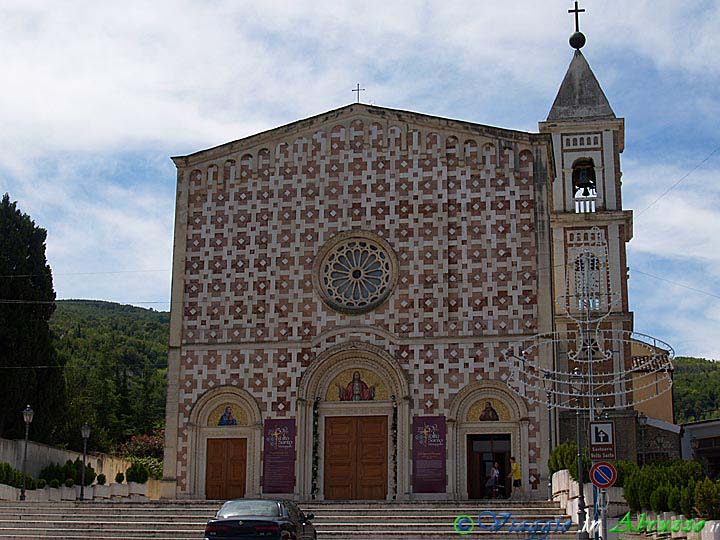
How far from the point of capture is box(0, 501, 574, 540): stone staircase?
2339cm

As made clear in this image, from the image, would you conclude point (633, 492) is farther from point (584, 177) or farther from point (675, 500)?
point (584, 177)

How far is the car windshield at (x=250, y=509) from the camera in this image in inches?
726

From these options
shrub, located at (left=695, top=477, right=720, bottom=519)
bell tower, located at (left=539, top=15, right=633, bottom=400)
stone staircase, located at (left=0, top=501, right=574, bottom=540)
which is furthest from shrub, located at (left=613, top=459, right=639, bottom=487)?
bell tower, located at (left=539, top=15, right=633, bottom=400)

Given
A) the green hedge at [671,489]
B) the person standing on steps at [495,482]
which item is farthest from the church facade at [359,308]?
the green hedge at [671,489]

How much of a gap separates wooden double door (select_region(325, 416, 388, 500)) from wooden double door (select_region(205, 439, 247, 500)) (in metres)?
2.67

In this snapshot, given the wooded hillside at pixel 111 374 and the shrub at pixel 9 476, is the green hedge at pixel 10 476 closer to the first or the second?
the shrub at pixel 9 476

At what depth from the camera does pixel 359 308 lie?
105 ft

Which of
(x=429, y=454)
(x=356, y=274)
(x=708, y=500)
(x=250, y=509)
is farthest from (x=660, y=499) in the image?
(x=356, y=274)

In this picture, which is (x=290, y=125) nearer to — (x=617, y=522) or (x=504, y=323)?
(x=504, y=323)

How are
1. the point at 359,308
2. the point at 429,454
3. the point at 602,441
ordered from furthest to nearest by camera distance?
the point at 359,308, the point at 429,454, the point at 602,441

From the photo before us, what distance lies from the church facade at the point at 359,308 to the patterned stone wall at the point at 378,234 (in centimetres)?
5

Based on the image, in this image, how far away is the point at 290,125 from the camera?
34.1 metres

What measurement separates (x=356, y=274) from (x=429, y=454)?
608 cm

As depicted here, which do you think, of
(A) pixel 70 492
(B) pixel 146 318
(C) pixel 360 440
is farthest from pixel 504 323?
(B) pixel 146 318
